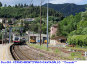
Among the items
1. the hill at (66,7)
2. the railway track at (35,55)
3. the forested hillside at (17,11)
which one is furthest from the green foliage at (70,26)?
the railway track at (35,55)

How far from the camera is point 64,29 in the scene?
80562mm

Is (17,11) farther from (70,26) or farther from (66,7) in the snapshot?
(66,7)

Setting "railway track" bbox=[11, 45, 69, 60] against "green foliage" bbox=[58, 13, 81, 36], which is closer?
"railway track" bbox=[11, 45, 69, 60]

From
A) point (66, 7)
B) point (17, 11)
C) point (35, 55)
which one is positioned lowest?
point (35, 55)

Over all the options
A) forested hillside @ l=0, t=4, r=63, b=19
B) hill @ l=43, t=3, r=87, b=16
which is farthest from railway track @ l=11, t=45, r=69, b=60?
hill @ l=43, t=3, r=87, b=16

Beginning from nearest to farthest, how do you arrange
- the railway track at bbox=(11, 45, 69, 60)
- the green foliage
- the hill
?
1. the railway track at bbox=(11, 45, 69, 60)
2. the hill
3. the green foliage

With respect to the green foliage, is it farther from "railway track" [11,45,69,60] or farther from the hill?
"railway track" [11,45,69,60]

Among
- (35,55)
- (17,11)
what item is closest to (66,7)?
(17,11)

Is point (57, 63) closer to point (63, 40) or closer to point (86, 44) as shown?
point (86, 44)

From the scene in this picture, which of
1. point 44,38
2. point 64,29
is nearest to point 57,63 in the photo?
point 44,38

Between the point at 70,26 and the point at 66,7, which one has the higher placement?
the point at 66,7

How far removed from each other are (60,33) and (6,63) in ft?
242

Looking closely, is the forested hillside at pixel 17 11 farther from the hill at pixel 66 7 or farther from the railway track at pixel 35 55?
the hill at pixel 66 7

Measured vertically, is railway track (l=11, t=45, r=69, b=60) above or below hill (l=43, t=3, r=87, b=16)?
below
